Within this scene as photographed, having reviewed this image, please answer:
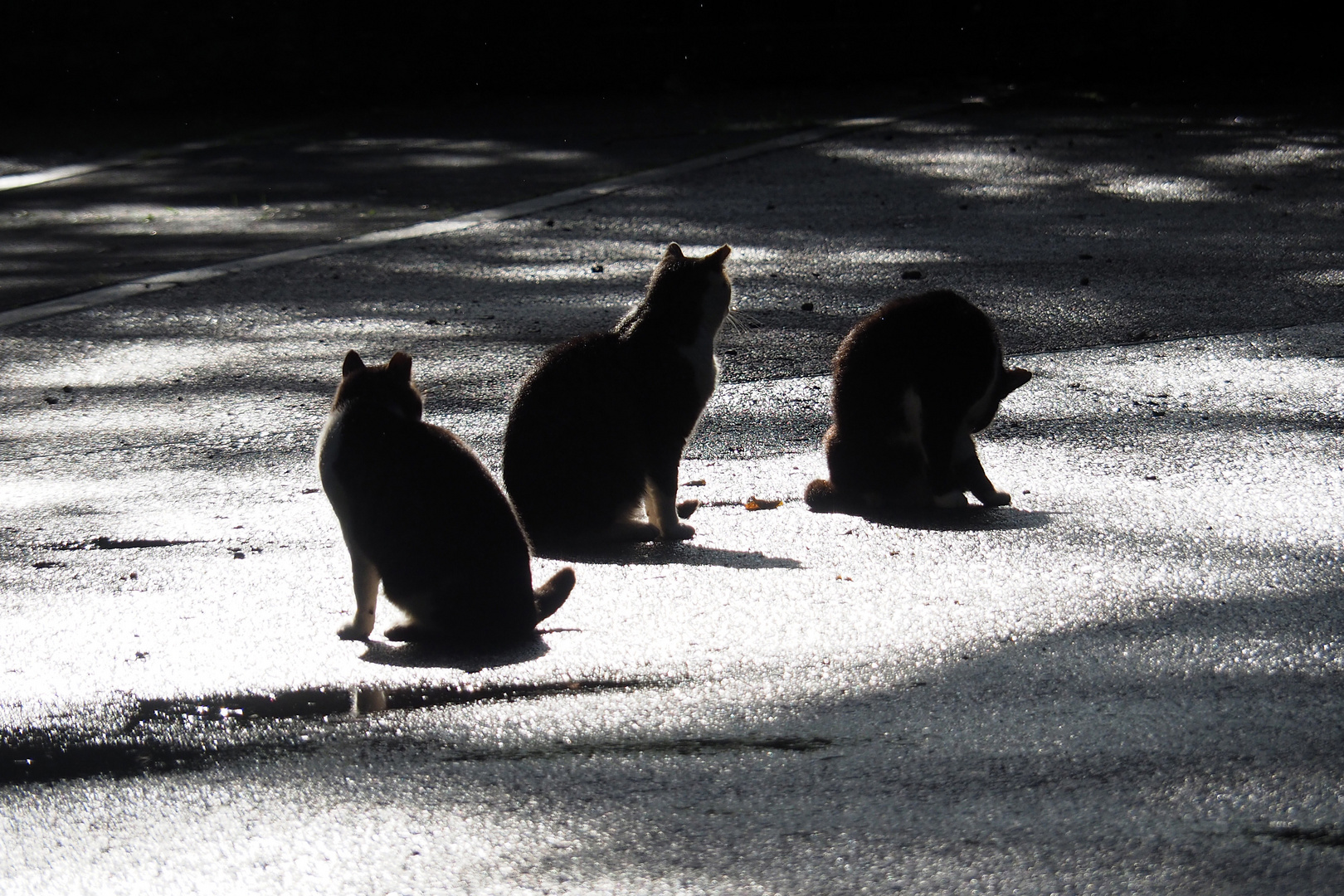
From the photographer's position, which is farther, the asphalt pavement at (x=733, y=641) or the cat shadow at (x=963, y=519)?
A: the cat shadow at (x=963, y=519)

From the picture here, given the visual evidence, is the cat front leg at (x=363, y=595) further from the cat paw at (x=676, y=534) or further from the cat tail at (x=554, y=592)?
the cat paw at (x=676, y=534)

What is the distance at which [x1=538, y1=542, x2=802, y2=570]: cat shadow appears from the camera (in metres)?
4.95

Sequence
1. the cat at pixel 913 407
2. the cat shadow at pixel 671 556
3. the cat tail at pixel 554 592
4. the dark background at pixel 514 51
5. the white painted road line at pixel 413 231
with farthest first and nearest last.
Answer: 1. the dark background at pixel 514 51
2. the white painted road line at pixel 413 231
3. the cat at pixel 913 407
4. the cat shadow at pixel 671 556
5. the cat tail at pixel 554 592

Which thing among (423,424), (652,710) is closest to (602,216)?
(423,424)

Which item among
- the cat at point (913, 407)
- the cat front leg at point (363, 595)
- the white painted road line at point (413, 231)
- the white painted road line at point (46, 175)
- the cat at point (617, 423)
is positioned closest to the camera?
the cat front leg at point (363, 595)

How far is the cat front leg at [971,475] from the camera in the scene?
17.9 feet

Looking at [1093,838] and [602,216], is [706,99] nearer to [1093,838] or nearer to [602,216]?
[602,216]

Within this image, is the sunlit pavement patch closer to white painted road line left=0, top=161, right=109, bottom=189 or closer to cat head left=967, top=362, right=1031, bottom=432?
cat head left=967, top=362, right=1031, bottom=432

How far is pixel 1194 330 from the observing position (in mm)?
7781

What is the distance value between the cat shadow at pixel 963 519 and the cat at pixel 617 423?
2.30 feet

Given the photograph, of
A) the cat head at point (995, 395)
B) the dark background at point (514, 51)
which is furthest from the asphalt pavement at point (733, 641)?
the dark background at point (514, 51)

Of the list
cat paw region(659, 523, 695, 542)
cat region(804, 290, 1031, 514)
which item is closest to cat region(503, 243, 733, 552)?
cat paw region(659, 523, 695, 542)

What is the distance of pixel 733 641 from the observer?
416cm

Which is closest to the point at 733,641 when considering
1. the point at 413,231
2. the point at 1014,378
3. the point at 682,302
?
the point at 682,302
